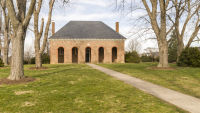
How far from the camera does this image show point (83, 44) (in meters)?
30.1

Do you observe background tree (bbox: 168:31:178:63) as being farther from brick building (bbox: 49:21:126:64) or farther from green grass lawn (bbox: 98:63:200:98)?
green grass lawn (bbox: 98:63:200:98)

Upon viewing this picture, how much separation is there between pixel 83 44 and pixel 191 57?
18.1m

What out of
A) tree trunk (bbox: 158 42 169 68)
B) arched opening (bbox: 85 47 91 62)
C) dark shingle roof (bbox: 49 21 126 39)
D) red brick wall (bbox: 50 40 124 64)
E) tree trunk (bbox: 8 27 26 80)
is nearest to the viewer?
tree trunk (bbox: 8 27 26 80)

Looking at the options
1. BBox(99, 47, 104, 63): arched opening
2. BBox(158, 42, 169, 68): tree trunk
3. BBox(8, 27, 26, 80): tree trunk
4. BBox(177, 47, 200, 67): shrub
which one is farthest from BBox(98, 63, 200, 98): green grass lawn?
BBox(99, 47, 104, 63): arched opening

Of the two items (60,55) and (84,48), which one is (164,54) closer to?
(84,48)

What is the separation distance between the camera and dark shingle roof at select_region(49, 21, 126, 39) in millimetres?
30203

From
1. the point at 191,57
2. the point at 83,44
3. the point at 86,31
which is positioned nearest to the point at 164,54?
the point at 191,57

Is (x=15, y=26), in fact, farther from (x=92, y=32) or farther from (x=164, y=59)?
(x=92, y=32)

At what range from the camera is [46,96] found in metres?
5.73

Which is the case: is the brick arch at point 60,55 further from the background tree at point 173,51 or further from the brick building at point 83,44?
the background tree at point 173,51

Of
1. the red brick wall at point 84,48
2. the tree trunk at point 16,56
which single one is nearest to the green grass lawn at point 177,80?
the tree trunk at point 16,56

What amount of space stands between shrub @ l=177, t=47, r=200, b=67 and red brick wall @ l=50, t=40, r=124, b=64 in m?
12.4

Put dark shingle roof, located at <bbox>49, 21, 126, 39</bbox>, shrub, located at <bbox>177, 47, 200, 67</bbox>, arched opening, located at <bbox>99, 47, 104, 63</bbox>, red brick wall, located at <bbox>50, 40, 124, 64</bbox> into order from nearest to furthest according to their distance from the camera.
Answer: shrub, located at <bbox>177, 47, 200, 67</bbox> → red brick wall, located at <bbox>50, 40, 124, 64</bbox> → dark shingle roof, located at <bbox>49, 21, 126, 39</bbox> → arched opening, located at <bbox>99, 47, 104, 63</bbox>

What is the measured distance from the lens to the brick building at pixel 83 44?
29567mm
